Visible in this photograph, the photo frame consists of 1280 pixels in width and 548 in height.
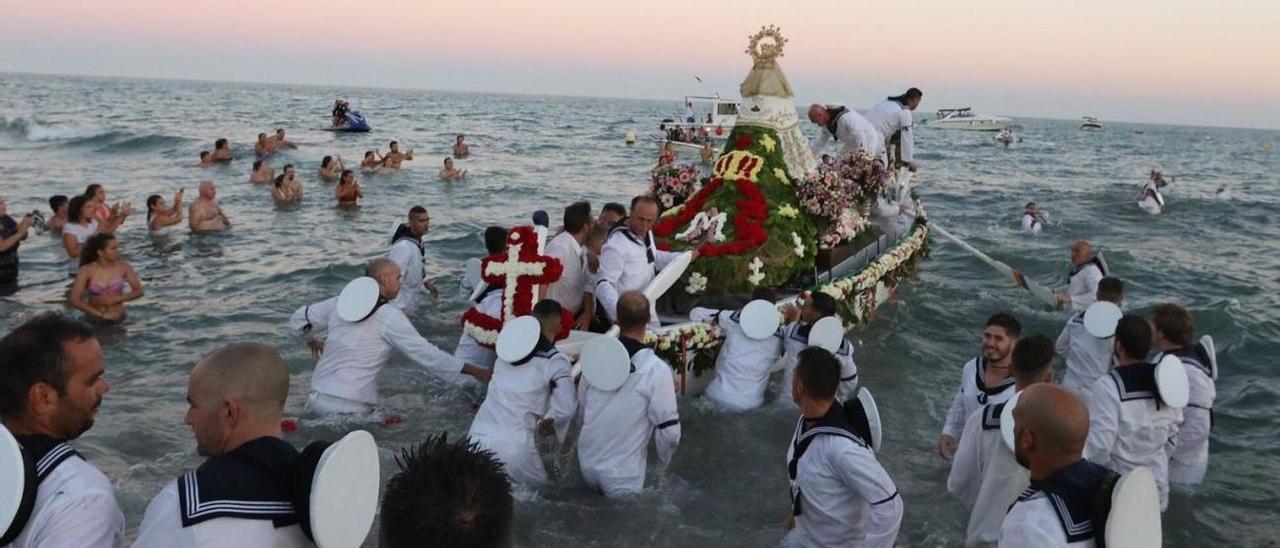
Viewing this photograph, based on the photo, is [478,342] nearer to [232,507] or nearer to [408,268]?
[408,268]

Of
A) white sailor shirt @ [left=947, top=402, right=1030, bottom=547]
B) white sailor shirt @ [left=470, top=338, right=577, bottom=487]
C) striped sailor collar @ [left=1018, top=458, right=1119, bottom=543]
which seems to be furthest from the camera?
white sailor shirt @ [left=470, top=338, right=577, bottom=487]

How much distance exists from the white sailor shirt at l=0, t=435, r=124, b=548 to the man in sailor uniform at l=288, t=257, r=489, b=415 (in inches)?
155

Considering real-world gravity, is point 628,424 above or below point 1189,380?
below

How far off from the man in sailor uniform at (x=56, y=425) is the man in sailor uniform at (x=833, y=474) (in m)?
3.17

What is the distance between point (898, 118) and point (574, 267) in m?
→ 7.13

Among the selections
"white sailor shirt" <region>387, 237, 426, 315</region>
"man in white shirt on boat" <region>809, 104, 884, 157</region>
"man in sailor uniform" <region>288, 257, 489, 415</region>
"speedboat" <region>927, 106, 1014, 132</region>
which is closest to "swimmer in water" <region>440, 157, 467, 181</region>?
"white sailor shirt" <region>387, 237, 426, 315</region>

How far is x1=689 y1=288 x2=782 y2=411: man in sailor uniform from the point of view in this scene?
7.94m

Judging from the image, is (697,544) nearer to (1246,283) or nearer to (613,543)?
(613,543)

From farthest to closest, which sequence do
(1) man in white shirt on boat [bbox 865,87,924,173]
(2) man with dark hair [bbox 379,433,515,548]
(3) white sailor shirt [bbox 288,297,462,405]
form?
(1) man in white shirt on boat [bbox 865,87,924,173] → (3) white sailor shirt [bbox 288,297,462,405] → (2) man with dark hair [bbox 379,433,515,548]

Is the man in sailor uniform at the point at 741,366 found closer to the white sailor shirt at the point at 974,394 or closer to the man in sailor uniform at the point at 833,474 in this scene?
the white sailor shirt at the point at 974,394

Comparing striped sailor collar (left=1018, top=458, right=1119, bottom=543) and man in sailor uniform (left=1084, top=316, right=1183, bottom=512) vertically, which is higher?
striped sailor collar (left=1018, top=458, right=1119, bottom=543)

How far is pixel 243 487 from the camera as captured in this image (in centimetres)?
263

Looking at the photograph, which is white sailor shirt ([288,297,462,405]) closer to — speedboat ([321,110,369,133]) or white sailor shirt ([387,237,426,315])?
white sailor shirt ([387,237,426,315])

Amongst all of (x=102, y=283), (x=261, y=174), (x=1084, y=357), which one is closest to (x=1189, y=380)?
(x=1084, y=357)
